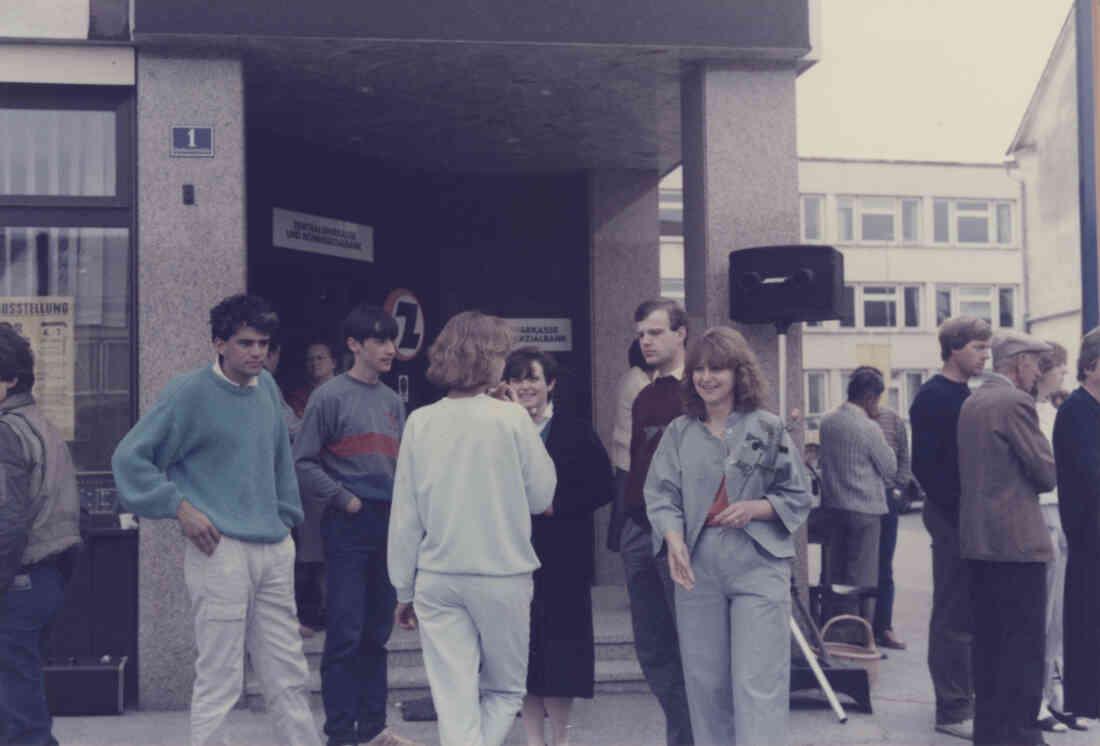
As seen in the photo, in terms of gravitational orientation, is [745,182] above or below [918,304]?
below

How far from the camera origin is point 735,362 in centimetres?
486

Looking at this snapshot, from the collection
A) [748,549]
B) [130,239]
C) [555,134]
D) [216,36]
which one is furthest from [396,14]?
[748,549]

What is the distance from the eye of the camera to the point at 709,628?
4715mm

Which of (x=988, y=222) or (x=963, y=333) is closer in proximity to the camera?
(x=963, y=333)

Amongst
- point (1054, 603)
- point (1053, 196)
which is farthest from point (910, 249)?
point (1054, 603)

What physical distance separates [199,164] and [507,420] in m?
3.26

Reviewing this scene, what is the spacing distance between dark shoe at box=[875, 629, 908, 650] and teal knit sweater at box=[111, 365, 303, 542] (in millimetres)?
5355

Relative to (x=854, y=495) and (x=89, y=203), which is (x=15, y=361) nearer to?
(x=89, y=203)

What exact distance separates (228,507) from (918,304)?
48.9 m

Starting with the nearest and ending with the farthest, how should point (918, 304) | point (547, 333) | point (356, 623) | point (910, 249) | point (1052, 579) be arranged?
point (356, 623), point (1052, 579), point (547, 333), point (918, 304), point (910, 249)

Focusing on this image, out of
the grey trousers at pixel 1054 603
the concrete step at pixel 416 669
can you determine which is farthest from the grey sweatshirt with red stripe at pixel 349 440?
the grey trousers at pixel 1054 603

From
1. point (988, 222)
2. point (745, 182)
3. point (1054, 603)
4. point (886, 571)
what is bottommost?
point (886, 571)

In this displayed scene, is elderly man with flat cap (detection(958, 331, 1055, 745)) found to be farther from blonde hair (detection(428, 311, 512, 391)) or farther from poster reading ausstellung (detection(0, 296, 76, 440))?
poster reading ausstellung (detection(0, 296, 76, 440))

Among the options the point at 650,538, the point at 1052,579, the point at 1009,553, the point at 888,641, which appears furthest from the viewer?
the point at 888,641
